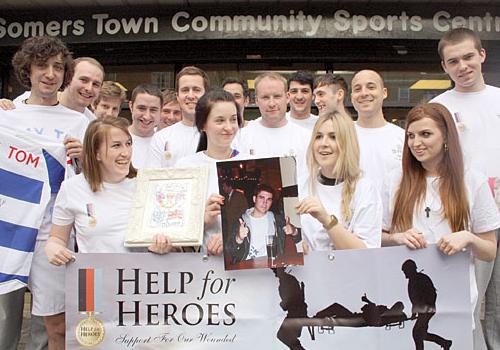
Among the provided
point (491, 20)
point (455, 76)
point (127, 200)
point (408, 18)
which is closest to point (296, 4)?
point (408, 18)

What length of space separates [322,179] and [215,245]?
2.41ft

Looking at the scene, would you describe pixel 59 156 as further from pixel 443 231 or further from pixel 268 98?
pixel 443 231

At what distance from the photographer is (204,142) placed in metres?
3.48

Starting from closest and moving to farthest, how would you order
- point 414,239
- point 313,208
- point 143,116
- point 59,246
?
point 313,208
point 414,239
point 59,246
point 143,116

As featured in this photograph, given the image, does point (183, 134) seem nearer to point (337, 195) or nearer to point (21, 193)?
point (21, 193)

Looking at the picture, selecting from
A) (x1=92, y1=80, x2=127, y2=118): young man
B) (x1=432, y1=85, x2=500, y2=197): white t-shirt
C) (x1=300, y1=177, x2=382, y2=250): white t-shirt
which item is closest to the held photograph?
(x1=300, y1=177, x2=382, y2=250): white t-shirt

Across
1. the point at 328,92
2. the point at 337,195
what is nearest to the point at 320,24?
the point at 328,92

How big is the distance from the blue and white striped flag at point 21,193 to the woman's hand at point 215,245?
118 centimetres

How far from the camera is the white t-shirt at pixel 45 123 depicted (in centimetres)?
341

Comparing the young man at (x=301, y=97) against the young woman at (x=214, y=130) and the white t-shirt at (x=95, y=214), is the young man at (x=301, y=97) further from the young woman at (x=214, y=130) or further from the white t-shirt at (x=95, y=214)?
the white t-shirt at (x=95, y=214)

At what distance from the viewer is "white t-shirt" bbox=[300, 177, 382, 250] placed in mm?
2902

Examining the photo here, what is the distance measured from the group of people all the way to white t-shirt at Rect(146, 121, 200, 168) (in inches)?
25.8

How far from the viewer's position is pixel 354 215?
292cm

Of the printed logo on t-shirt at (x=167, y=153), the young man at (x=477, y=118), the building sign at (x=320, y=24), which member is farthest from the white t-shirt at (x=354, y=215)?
the building sign at (x=320, y=24)
